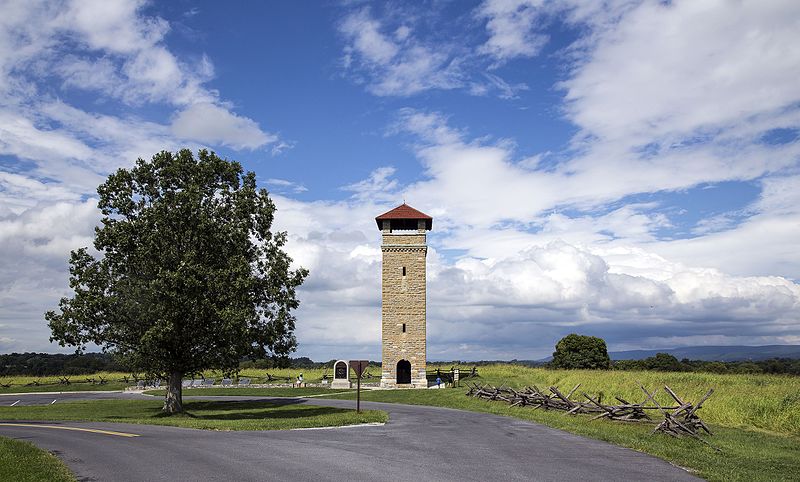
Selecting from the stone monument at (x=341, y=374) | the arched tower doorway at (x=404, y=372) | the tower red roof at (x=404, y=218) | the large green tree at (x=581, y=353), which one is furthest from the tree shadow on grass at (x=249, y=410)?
the large green tree at (x=581, y=353)

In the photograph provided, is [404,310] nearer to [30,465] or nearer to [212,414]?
[212,414]

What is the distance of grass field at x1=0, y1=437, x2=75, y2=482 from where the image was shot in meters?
13.3

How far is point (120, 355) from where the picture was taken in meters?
34.5

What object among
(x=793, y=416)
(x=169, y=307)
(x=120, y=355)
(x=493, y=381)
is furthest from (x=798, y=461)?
(x=493, y=381)

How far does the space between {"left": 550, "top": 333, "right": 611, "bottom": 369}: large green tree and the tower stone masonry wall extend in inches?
1269

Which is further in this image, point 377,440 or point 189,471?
point 377,440

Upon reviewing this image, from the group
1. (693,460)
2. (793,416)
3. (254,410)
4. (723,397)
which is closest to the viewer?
(693,460)

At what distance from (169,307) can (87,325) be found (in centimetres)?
545

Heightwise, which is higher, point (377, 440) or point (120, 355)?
point (120, 355)

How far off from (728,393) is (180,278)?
28.3 m

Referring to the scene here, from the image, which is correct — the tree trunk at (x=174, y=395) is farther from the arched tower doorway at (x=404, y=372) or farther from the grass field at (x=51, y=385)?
the grass field at (x=51, y=385)

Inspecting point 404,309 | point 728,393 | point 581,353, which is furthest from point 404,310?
point 581,353

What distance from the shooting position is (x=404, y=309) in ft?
182

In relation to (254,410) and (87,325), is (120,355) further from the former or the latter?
(254,410)
